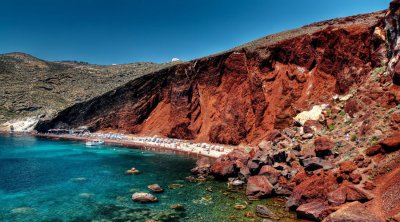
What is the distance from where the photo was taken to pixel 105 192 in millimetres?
40844

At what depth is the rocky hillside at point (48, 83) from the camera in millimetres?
132375

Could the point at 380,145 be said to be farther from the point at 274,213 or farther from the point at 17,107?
the point at 17,107

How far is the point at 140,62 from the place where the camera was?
17050 cm

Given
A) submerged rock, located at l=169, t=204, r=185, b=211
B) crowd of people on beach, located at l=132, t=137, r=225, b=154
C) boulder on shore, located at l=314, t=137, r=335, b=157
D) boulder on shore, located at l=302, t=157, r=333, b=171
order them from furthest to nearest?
1. crowd of people on beach, located at l=132, t=137, r=225, b=154
2. boulder on shore, located at l=314, t=137, r=335, b=157
3. boulder on shore, located at l=302, t=157, r=333, b=171
4. submerged rock, located at l=169, t=204, r=185, b=211

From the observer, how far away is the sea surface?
32062 mm

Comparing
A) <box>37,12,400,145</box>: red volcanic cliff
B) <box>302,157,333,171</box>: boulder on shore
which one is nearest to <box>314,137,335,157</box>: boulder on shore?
<box>302,157,333,171</box>: boulder on shore

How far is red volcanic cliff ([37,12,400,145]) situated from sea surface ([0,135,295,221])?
682 inches

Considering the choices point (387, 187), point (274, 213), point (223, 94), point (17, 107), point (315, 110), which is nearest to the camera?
point (387, 187)

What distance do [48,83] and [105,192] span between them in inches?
4946

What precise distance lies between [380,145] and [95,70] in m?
152

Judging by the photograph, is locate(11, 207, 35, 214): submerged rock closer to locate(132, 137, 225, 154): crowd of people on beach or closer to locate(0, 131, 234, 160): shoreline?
locate(0, 131, 234, 160): shoreline

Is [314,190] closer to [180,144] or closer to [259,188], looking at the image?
[259,188]

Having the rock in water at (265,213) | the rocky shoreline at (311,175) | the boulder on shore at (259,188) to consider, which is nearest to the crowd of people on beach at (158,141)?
the rocky shoreline at (311,175)

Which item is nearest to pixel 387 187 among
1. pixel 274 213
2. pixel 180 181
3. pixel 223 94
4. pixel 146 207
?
pixel 274 213
